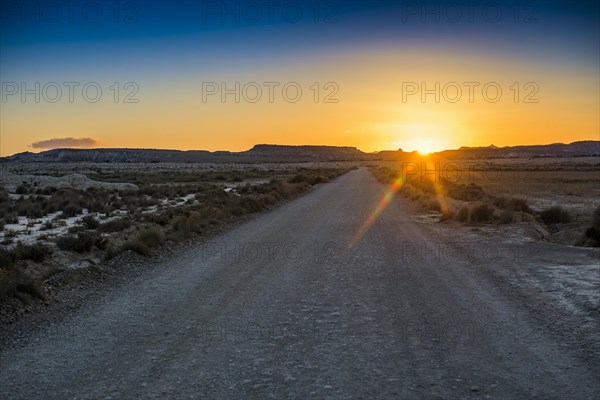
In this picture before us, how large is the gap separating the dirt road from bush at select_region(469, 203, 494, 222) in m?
8.29

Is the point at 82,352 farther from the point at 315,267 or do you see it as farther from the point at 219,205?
the point at 219,205

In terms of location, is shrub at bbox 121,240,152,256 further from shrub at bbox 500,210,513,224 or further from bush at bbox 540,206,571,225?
bush at bbox 540,206,571,225

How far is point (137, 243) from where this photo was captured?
12.8 m

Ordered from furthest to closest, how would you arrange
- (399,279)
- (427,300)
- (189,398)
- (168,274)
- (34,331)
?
(168,274) → (399,279) → (427,300) → (34,331) → (189,398)

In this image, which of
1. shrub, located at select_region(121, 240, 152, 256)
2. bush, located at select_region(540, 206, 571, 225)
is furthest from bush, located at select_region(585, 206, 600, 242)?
shrub, located at select_region(121, 240, 152, 256)

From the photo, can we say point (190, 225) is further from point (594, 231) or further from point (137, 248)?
point (594, 231)

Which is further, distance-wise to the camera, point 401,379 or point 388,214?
point 388,214

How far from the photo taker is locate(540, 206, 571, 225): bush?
21.5 m

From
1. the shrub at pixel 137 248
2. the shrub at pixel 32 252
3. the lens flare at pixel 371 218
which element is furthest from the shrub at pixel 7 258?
the lens flare at pixel 371 218

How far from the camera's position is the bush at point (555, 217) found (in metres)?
21.5

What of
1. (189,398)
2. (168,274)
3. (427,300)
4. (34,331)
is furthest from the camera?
(168,274)

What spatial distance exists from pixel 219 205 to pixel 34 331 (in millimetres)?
18143

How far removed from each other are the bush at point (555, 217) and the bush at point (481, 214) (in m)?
3.22

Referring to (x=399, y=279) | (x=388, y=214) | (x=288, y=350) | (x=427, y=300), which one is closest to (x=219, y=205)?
(x=388, y=214)
